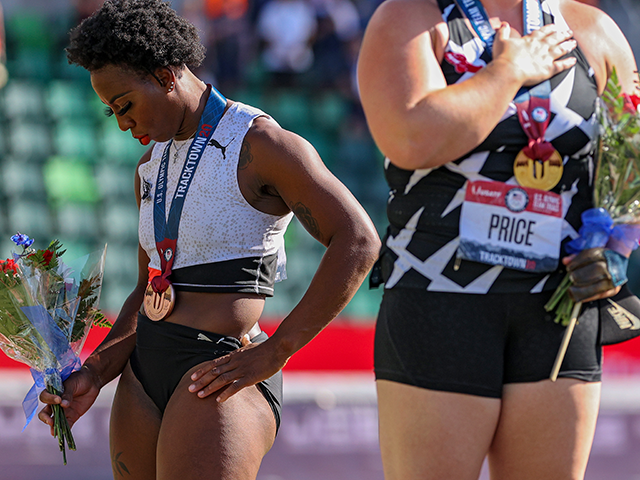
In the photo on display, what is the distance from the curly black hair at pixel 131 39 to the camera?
1.95 metres

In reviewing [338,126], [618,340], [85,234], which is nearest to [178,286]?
[618,340]

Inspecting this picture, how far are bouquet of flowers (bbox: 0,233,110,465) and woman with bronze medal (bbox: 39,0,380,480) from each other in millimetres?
63

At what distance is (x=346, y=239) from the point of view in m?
1.85

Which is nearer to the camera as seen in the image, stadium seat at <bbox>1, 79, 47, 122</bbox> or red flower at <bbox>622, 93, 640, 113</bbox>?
red flower at <bbox>622, 93, 640, 113</bbox>

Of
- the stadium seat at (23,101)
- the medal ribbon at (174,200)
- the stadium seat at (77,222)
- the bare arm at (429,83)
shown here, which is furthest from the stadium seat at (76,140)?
the bare arm at (429,83)

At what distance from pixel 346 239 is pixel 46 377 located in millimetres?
937

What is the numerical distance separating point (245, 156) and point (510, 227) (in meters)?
0.70

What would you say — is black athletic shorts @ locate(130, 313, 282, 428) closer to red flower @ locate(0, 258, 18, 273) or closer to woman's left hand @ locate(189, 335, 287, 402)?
woman's left hand @ locate(189, 335, 287, 402)

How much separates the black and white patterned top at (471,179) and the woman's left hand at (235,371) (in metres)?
0.36

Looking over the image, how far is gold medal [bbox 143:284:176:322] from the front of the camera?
6.41 ft

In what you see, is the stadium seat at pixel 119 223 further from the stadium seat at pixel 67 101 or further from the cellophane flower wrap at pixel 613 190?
the cellophane flower wrap at pixel 613 190

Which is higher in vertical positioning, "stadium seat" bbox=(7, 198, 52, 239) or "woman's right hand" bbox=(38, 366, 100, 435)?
"woman's right hand" bbox=(38, 366, 100, 435)

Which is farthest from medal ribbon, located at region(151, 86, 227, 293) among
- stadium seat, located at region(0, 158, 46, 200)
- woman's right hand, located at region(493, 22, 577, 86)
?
stadium seat, located at region(0, 158, 46, 200)

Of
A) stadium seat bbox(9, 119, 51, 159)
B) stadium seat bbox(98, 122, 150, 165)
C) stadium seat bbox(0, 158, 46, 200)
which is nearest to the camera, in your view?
stadium seat bbox(0, 158, 46, 200)
